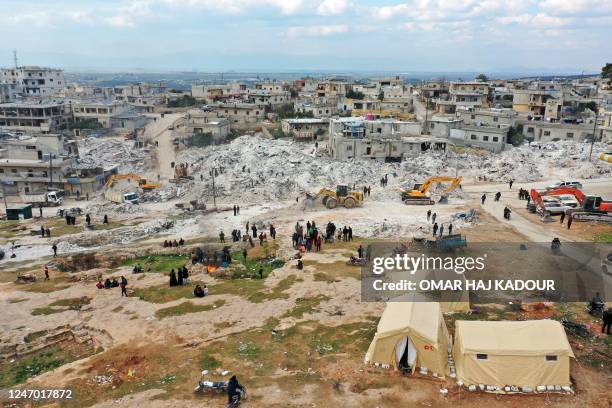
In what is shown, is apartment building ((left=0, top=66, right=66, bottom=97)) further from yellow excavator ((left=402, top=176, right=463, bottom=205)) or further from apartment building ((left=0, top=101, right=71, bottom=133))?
yellow excavator ((left=402, top=176, right=463, bottom=205))

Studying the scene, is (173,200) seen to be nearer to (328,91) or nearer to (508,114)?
(508,114)

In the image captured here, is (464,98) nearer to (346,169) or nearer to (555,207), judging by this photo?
(346,169)

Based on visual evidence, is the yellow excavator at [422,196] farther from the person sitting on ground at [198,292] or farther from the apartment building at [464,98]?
the apartment building at [464,98]

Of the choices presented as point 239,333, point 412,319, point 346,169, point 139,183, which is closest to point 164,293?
point 239,333

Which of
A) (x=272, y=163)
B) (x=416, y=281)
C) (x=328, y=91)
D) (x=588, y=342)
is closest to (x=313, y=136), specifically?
(x=272, y=163)

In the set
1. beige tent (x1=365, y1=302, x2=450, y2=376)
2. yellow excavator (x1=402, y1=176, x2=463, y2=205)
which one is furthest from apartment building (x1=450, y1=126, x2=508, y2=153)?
beige tent (x1=365, y1=302, x2=450, y2=376)

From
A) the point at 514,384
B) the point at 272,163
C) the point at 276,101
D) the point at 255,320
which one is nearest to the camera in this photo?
the point at 514,384

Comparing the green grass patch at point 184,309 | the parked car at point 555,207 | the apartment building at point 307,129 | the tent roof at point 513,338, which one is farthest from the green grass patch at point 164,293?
the apartment building at point 307,129
